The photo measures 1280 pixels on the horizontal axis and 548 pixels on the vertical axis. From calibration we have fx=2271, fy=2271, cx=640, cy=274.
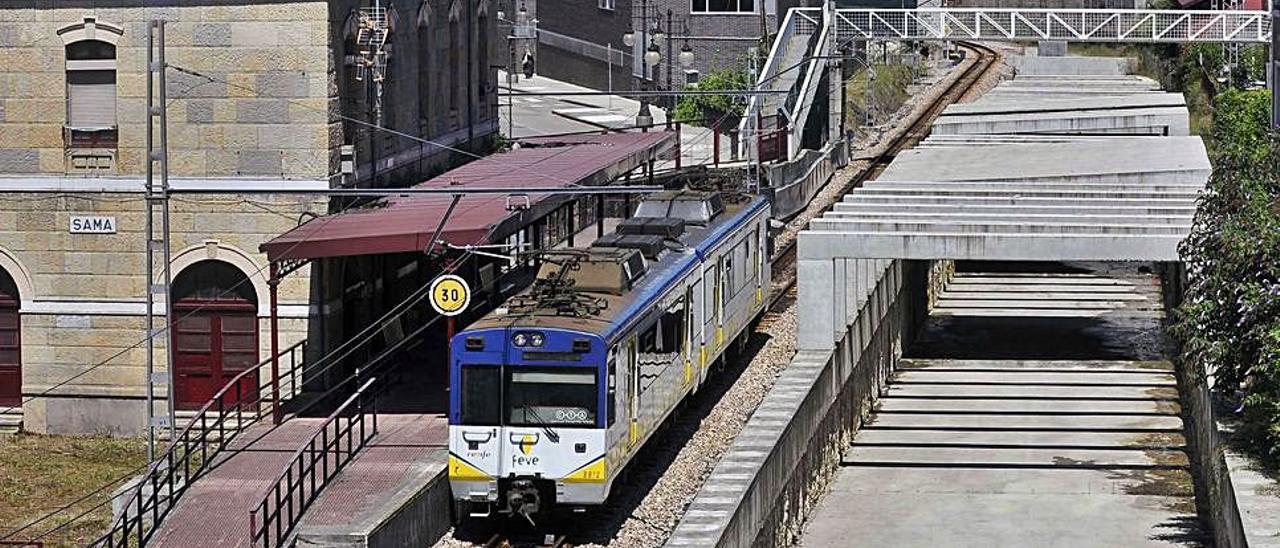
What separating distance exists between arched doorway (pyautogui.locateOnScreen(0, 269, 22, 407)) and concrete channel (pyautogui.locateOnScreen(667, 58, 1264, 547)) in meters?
11.2

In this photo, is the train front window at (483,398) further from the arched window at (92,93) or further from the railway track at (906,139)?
the railway track at (906,139)

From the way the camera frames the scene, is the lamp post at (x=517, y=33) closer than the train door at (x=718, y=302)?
No

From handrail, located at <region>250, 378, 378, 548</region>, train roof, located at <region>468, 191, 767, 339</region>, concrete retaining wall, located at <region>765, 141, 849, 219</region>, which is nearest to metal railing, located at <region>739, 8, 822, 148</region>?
concrete retaining wall, located at <region>765, 141, 849, 219</region>

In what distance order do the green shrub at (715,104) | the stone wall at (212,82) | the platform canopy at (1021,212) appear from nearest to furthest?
the stone wall at (212,82) < the platform canopy at (1021,212) < the green shrub at (715,104)

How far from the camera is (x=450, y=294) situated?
90.3ft

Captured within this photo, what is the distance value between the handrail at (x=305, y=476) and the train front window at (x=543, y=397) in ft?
7.29

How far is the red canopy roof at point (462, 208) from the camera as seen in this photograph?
1141 inches

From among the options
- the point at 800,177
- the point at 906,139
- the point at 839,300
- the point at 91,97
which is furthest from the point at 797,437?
the point at 906,139

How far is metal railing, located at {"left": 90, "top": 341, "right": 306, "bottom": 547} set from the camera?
24234 millimetres

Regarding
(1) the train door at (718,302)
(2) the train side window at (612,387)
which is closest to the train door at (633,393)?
(2) the train side window at (612,387)

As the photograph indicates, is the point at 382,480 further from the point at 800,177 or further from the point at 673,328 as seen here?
the point at 800,177

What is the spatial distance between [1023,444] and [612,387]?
1425 centimetres

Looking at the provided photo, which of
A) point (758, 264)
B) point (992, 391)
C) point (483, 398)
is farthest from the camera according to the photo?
point (992, 391)

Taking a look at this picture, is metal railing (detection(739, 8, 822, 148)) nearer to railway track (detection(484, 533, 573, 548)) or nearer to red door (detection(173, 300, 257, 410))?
red door (detection(173, 300, 257, 410))
